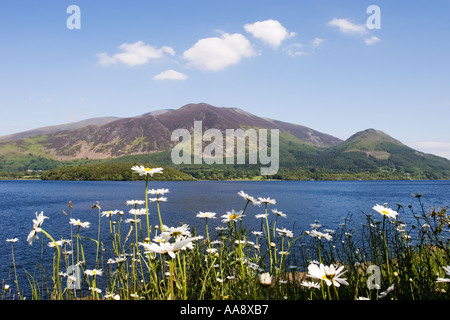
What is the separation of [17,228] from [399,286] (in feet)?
117

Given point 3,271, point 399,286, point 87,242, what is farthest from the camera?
point 87,242

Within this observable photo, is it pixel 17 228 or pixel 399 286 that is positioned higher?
pixel 399 286

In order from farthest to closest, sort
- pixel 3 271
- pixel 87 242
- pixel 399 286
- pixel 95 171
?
pixel 95 171 → pixel 87 242 → pixel 3 271 → pixel 399 286

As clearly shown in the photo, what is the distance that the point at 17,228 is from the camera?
103 feet
